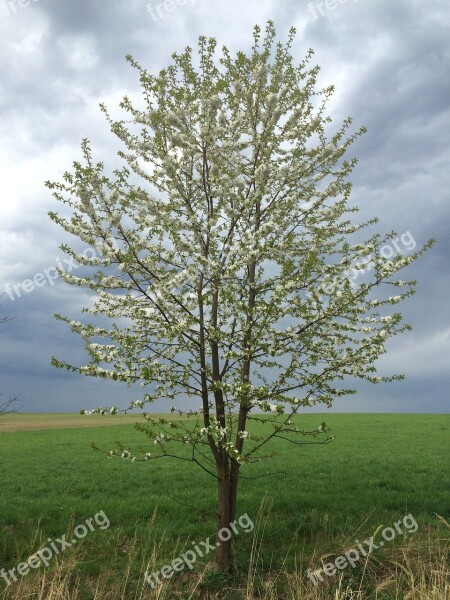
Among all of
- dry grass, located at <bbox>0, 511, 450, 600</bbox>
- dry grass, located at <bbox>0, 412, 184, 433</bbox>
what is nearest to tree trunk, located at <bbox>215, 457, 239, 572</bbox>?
dry grass, located at <bbox>0, 511, 450, 600</bbox>

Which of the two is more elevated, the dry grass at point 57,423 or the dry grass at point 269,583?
the dry grass at point 57,423

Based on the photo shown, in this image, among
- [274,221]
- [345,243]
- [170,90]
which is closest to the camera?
[274,221]

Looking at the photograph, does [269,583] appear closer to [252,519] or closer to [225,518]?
[225,518]

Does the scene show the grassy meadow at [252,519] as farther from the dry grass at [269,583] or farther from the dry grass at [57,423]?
the dry grass at [57,423]

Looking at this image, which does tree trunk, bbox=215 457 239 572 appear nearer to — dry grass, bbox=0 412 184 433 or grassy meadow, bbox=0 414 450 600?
grassy meadow, bbox=0 414 450 600

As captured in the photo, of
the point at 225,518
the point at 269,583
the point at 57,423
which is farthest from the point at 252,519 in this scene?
the point at 57,423

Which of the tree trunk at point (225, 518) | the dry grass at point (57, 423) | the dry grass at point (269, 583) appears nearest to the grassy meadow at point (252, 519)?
the dry grass at point (269, 583)

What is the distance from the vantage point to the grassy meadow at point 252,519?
31.5 feet

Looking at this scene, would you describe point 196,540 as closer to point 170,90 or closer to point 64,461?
point 170,90

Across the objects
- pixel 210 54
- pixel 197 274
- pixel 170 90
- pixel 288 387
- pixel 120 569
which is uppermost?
pixel 210 54

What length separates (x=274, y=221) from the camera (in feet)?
34.4

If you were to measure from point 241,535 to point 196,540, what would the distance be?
113 centimetres

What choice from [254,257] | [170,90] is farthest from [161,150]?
[254,257]

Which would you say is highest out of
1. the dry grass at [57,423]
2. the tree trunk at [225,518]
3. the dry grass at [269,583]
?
the dry grass at [57,423]
